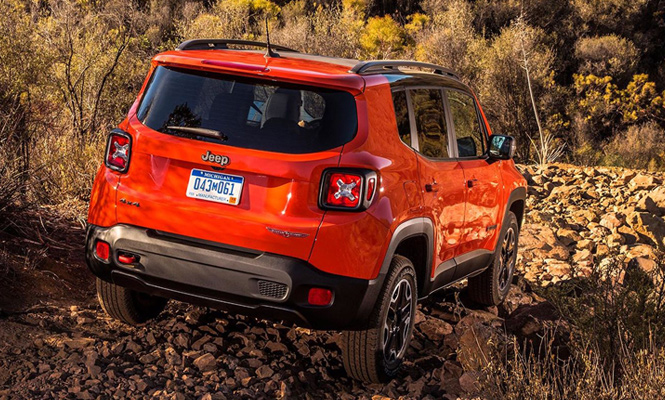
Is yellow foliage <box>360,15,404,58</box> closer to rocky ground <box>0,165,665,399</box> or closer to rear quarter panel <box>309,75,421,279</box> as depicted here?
rocky ground <box>0,165,665,399</box>

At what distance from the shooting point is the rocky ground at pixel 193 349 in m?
4.23

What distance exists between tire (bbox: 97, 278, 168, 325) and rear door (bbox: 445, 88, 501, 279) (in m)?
2.10

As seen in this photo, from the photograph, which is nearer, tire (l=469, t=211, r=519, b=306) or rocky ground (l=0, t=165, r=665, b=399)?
rocky ground (l=0, t=165, r=665, b=399)

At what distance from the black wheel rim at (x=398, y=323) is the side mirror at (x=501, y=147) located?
1689mm

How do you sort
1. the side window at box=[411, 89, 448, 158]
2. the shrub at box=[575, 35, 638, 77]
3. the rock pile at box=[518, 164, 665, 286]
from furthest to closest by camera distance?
the shrub at box=[575, 35, 638, 77] < the rock pile at box=[518, 164, 665, 286] < the side window at box=[411, 89, 448, 158]

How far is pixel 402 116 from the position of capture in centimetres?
469

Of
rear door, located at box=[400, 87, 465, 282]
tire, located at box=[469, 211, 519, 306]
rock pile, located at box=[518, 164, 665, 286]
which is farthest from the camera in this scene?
rock pile, located at box=[518, 164, 665, 286]

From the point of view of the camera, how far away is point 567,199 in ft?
42.5

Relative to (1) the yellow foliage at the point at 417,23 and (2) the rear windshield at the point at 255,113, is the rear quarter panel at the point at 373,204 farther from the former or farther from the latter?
(1) the yellow foliage at the point at 417,23

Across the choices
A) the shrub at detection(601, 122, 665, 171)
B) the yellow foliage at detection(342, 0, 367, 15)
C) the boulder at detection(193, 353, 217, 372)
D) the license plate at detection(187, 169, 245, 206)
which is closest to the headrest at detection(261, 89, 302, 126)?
the license plate at detection(187, 169, 245, 206)

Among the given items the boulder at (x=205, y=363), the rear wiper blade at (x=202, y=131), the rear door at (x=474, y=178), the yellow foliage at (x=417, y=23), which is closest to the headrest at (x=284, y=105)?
the rear wiper blade at (x=202, y=131)

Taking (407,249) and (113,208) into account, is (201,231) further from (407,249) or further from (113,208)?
(407,249)

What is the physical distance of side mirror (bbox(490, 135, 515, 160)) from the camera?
5.99 metres

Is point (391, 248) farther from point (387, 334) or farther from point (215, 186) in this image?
point (215, 186)
